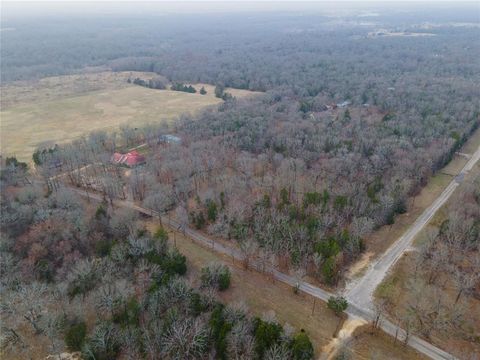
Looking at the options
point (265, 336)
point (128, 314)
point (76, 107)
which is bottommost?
point (76, 107)

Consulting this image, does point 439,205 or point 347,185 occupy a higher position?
point 347,185

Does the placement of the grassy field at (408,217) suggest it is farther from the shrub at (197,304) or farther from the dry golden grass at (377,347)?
the shrub at (197,304)

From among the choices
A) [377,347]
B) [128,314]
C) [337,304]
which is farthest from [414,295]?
[128,314]

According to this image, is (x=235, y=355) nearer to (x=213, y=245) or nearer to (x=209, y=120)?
(x=213, y=245)

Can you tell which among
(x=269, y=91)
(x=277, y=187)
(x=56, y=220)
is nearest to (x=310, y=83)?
(x=269, y=91)

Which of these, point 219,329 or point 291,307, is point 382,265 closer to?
point 291,307

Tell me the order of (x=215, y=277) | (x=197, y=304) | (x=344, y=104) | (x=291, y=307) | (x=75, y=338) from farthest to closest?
(x=344, y=104), (x=215, y=277), (x=291, y=307), (x=197, y=304), (x=75, y=338)

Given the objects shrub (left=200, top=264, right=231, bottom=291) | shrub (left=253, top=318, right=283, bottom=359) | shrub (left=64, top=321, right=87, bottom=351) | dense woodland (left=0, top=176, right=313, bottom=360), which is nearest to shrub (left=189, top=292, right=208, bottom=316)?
dense woodland (left=0, top=176, right=313, bottom=360)

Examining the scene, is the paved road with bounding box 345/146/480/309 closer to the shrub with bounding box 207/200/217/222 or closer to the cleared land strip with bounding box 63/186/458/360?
the cleared land strip with bounding box 63/186/458/360
